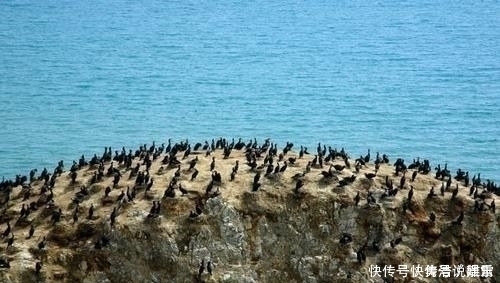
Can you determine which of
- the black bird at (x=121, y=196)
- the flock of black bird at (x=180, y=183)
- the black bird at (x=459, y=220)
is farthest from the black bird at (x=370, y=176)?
the black bird at (x=121, y=196)

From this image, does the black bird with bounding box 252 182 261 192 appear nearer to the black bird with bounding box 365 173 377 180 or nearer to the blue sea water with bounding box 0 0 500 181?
the black bird with bounding box 365 173 377 180

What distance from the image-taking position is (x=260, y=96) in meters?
166

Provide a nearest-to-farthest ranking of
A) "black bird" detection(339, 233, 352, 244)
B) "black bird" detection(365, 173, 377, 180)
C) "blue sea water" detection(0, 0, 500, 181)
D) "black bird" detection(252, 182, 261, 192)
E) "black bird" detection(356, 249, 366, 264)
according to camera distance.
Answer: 1. "black bird" detection(356, 249, 366, 264)
2. "black bird" detection(339, 233, 352, 244)
3. "black bird" detection(252, 182, 261, 192)
4. "black bird" detection(365, 173, 377, 180)
5. "blue sea water" detection(0, 0, 500, 181)

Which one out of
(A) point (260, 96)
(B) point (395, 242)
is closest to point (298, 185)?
(B) point (395, 242)

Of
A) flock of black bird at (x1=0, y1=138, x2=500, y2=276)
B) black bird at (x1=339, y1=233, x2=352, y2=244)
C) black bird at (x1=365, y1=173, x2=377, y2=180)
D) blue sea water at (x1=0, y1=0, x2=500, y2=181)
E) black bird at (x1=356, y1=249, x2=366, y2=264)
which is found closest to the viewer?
→ black bird at (x1=356, y1=249, x2=366, y2=264)

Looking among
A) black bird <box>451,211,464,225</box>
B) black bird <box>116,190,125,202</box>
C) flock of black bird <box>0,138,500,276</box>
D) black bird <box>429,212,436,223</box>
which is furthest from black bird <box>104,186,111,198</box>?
black bird <box>451,211,464,225</box>

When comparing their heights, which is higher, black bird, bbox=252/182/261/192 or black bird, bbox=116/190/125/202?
black bird, bbox=252/182/261/192

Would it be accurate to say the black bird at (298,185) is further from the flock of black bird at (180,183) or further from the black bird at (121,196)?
the black bird at (121,196)

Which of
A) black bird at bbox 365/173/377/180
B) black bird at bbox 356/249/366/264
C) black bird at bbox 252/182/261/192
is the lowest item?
black bird at bbox 356/249/366/264

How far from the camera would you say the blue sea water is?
130375 mm

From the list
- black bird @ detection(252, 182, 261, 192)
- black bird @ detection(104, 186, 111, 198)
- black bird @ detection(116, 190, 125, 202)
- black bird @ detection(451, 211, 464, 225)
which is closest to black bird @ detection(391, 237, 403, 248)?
black bird @ detection(451, 211, 464, 225)

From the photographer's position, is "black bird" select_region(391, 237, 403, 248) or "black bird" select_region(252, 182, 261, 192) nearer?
"black bird" select_region(391, 237, 403, 248)

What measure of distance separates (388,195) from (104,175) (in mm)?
21721

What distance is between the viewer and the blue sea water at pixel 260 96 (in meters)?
130
